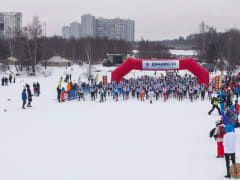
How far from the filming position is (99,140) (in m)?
10.0

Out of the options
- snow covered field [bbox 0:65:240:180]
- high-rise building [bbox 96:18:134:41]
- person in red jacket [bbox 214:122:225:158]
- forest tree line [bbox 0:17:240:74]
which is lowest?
snow covered field [bbox 0:65:240:180]

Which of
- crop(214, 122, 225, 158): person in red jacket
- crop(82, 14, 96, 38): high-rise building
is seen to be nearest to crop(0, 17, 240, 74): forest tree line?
crop(214, 122, 225, 158): person in red jacket

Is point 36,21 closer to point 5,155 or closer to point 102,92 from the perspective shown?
point 102,92

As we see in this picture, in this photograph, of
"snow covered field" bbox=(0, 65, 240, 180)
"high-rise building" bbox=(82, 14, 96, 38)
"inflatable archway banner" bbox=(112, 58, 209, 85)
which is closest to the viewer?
"snow covered field" bbox=(0, 65, 240, 180)

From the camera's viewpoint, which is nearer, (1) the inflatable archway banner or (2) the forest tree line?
(1) the inflatable archway banner

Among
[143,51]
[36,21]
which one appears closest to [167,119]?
[36,21]

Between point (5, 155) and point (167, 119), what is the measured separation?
7.86 metres

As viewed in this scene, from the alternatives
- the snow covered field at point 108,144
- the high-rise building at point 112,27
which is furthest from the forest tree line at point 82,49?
the high-rise building at point 112,27

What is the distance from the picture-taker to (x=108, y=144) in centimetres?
948

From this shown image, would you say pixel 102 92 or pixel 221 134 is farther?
pixel 102 92

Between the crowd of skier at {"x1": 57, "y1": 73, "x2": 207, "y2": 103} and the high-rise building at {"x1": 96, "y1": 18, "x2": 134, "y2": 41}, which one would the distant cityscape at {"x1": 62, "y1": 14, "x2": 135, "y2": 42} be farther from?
the crowd of skier at {"x1": 57, "y1": 73, "x2": 207, "y2": 103}

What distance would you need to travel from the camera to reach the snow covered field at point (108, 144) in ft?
23.0

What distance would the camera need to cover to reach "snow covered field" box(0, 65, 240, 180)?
23.0 ft

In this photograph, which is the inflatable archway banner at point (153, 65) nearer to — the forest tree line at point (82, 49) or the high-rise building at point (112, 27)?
the forest tree line at point (82, 49)
